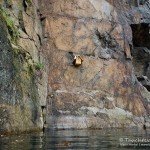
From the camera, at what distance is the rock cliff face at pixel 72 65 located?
17.4 meters

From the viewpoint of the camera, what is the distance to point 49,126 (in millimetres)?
17156

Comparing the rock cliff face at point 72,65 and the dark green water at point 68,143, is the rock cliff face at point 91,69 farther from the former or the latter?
the dark green water at point 68,143

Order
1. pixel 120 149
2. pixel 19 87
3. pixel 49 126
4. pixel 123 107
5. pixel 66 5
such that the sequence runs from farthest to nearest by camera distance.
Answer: pixel 66 5 → pixel 123 107 → pixel 49 126 → pixel 19 87 → pixel 120 149

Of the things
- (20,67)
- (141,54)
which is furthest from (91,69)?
(141,54)

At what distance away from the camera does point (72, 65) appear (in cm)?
2045

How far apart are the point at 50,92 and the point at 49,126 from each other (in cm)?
240

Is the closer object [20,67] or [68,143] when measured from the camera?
[68,143]

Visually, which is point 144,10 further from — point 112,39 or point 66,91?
point 66,91

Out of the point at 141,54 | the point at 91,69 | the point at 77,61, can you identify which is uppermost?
the point at 141,54

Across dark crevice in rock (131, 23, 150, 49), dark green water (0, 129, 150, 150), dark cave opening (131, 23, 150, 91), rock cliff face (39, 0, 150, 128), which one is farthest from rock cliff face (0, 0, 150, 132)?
dark cave opening (131, 23, 150, 91)

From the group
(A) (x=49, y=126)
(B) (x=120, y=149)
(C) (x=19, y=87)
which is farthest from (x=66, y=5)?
(B) (x=120, y=149)

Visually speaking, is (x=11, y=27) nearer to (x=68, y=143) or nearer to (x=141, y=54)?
(x=68, y=143)

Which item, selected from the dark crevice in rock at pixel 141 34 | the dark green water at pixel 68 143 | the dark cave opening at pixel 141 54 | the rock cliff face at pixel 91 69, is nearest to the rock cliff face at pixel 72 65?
the rock cliff face at pixel 91 69

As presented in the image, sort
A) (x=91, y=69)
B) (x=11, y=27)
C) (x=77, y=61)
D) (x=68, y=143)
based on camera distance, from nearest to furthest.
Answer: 1. (x=68, y=143)
2. (x=11, y=27)
3. (x=77, y=61)
4. (x=91, y=69)
